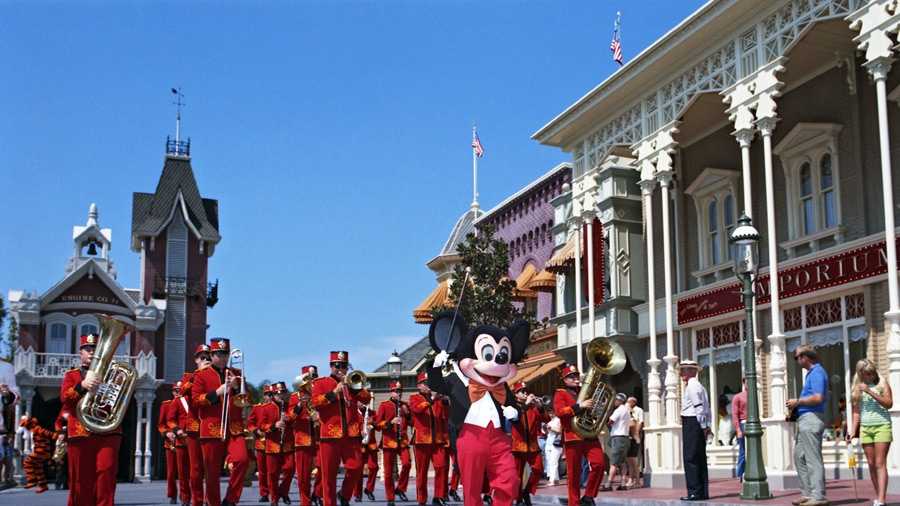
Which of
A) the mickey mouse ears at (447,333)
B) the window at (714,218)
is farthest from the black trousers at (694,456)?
the window at (714,218)

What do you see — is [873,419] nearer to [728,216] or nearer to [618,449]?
[618,449]

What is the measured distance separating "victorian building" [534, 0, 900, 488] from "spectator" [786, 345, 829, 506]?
3538 mm

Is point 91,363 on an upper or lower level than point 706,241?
lower

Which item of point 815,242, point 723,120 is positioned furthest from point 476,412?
point 723,120

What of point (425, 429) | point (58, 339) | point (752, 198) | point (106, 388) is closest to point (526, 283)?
point (752, 198)

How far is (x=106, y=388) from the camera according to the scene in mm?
11578

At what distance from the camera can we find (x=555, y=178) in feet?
120

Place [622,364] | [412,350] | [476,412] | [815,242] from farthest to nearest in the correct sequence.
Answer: [412,350] → [815,242] → [622,364] → [476,412]

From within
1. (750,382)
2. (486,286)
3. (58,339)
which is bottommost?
(750,382)

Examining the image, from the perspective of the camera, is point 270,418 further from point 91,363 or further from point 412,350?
point 412,350

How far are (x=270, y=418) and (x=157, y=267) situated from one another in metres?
34.5

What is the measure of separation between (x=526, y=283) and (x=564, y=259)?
5.81 metres

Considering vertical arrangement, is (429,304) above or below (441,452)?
above

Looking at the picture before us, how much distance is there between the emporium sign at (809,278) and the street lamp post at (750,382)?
14.8 ft
